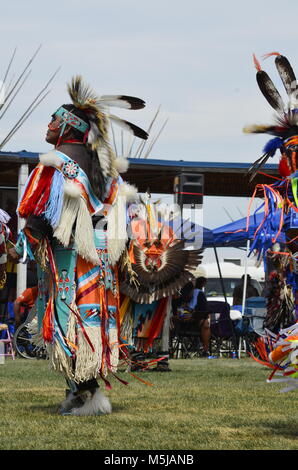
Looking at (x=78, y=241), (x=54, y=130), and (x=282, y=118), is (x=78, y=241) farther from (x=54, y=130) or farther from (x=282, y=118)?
(x=282, y=118)

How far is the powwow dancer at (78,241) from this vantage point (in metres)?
4.81

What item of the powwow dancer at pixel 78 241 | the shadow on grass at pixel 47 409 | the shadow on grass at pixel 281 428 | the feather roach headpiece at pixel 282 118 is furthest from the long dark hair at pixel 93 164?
the shadow on grass at pixel 281 428

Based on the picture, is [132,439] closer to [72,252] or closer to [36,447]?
[36,447]

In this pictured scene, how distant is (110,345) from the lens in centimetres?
496

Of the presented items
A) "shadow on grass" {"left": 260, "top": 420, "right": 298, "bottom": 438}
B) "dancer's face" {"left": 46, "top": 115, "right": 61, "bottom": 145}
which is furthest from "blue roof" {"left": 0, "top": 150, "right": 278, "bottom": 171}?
"shadow on grass" {"left": 260, "top": 420, "right": 298, "bottom": 438}

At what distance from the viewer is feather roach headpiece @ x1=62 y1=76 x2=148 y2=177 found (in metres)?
5.03

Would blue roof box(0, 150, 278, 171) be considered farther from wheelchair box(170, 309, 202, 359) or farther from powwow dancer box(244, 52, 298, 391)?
powwow dancer box(244, 52, 298, 391)

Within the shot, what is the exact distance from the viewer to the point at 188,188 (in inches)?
454

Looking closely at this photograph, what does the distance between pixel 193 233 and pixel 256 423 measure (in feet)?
21.3

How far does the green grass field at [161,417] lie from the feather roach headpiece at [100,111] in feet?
4.63

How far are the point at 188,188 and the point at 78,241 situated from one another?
22.3 ft

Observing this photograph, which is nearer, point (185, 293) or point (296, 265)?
point (296, 265)

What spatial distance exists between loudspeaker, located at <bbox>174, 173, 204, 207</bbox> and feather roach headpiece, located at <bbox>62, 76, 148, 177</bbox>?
622 cm
